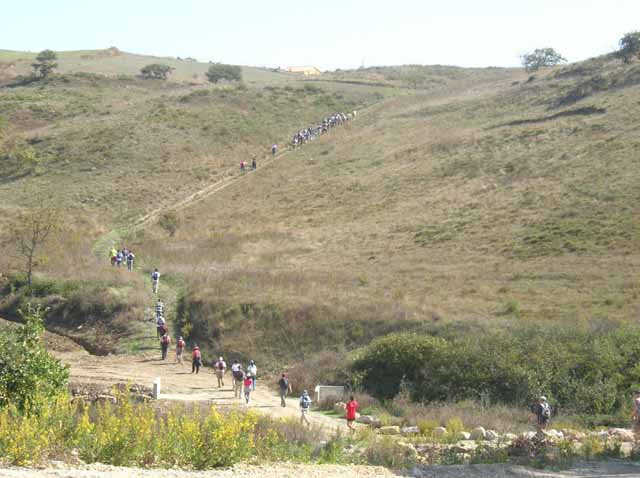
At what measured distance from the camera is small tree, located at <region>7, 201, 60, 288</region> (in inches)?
1431

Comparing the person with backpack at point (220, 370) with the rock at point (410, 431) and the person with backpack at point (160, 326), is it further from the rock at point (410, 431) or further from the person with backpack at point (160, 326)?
the rock at point (410, 431)

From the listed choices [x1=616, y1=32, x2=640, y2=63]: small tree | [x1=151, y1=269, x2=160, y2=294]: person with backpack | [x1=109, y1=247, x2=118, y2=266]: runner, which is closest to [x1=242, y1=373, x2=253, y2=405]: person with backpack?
[x1=151, y1=269, x2=160, y2=294]: person with backpack

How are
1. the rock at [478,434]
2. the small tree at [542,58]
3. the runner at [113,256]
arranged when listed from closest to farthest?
the rock at [478,434]
the runner at [113,256]
the small tree at [542,58]

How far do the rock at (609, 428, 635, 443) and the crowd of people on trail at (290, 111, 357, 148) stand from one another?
5192 cm

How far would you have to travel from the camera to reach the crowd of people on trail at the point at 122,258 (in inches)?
1470

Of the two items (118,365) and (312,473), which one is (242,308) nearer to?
(118,365)

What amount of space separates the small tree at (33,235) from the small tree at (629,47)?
51.5 meters

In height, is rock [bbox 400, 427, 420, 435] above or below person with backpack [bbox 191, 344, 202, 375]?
above

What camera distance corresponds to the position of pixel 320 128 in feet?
240

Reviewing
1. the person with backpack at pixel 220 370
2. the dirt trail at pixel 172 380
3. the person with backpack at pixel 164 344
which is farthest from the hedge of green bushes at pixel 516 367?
the person with backpack at pixel 164 344

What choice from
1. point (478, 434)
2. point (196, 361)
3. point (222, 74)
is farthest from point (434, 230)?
point (222, 74)

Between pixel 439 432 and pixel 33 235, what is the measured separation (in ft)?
82.4

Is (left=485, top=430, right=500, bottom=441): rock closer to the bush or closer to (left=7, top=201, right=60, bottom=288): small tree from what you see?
the bush

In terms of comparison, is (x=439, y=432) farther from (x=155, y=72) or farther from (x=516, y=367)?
(x=155, y=72)
